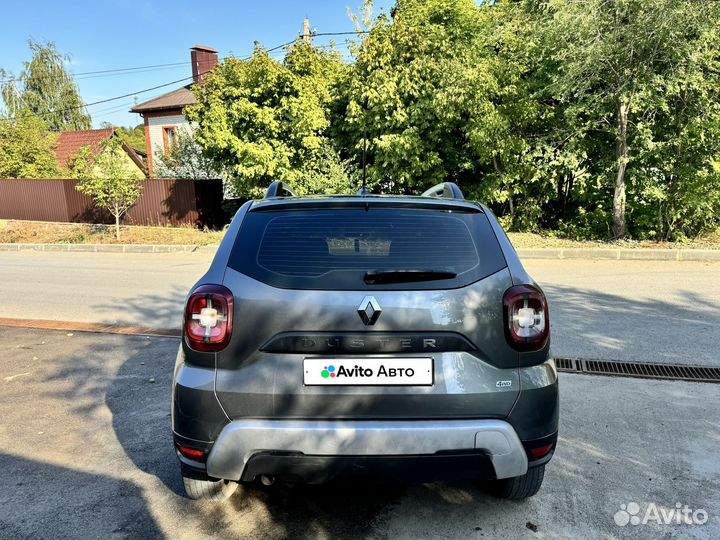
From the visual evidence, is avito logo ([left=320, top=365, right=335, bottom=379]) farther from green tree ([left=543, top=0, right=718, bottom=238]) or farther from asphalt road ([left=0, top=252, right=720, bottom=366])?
green tree ([left=543, top=0, right=718, bottom=238])

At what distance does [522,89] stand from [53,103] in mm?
46384

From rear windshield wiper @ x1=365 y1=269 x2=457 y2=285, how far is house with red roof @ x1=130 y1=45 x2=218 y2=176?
114 feet

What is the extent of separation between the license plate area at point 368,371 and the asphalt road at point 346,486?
29.8 inches

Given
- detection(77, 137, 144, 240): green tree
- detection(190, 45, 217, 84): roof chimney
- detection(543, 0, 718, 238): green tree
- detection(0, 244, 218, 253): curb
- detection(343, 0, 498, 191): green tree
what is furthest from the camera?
detection(190, 45, 217, 84): roof chimney

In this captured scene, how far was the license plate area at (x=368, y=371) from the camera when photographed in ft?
7.30

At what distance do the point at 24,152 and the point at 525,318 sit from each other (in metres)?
29.1

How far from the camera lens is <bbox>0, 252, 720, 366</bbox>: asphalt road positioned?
533cm

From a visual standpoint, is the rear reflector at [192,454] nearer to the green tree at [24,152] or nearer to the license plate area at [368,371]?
the license plate area at [368,371]

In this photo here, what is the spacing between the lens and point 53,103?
149 feet

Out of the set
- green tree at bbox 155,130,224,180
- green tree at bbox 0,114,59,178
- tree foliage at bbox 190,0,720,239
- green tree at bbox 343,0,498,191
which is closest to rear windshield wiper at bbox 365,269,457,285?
tree foliage at bbox 190,0,720,239

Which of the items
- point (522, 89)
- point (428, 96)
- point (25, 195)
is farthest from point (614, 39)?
point (25, 195)

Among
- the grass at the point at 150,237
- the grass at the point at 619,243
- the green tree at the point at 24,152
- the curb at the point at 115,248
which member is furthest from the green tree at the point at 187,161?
the grass at the point at 619,243

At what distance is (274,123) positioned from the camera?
15.1 metres

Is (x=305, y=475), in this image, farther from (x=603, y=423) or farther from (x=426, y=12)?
(x=426, y=12)
